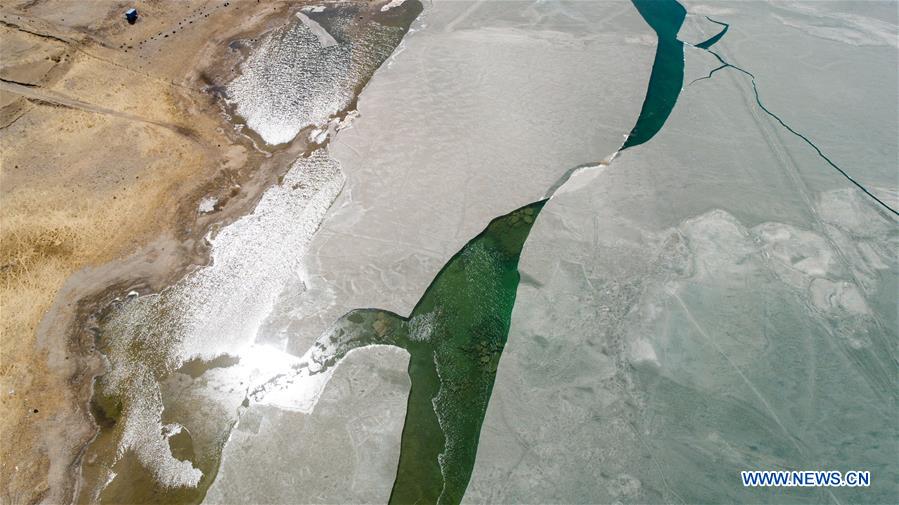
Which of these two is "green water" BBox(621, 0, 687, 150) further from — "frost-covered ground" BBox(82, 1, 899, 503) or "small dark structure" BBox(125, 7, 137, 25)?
"small dark structure" BBox(125, 7, 137, 25)

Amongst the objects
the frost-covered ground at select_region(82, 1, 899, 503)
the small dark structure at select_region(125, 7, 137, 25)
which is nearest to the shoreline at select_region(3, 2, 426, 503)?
the frost-covered ground at select_region(82, 1, 899, 503)

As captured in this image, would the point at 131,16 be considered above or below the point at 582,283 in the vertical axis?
above

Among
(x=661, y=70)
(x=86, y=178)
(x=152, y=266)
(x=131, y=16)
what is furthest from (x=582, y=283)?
(x=131, y=16)

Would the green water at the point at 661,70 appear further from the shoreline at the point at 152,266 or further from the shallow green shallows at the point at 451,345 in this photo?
the shoreline at the point at 152,266

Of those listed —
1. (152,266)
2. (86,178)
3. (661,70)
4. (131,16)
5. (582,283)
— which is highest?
(661,70)

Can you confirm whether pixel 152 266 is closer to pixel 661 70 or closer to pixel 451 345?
pixel 451 345

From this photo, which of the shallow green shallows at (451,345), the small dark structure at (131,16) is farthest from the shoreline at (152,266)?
the shallow green shallows at (451,345)

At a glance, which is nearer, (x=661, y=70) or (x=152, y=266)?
(x=152, y=266)
